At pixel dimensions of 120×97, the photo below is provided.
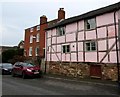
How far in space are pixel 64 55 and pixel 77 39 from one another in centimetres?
306

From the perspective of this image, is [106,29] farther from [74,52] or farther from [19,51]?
[19,51]

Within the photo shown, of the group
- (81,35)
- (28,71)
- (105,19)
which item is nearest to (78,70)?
(81,35)

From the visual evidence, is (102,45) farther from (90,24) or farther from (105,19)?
(90,24)

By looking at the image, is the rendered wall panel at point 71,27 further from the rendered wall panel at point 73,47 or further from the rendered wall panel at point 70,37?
the rendered wall panel at point 73,47

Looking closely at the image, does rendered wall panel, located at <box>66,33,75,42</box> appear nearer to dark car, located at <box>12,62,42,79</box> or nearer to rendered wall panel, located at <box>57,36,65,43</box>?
rendered wall panel, located at <box>57,36,65,43</box>

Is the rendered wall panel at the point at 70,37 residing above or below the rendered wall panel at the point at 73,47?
above

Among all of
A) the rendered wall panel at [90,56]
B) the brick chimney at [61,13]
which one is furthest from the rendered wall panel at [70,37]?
the brick chimney at [61,13]

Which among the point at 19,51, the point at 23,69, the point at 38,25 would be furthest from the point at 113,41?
the point at 19,51

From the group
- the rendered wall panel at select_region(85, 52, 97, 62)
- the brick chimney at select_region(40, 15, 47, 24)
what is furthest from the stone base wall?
the brick chimney at select_region(40, 15, 47, 24)

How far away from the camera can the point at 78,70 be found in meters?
23.1

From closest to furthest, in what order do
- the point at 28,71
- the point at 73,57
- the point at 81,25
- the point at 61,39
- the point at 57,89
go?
the point at 57,89
the point at 28,71
the point at 81,25
the point at 73,57
the point at 61,39

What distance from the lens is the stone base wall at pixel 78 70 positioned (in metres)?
19.2

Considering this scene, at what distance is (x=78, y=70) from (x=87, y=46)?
2.88 meters

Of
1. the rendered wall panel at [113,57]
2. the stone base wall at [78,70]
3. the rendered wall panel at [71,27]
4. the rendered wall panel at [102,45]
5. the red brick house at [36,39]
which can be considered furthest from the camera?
the red brick house at [36,39]
